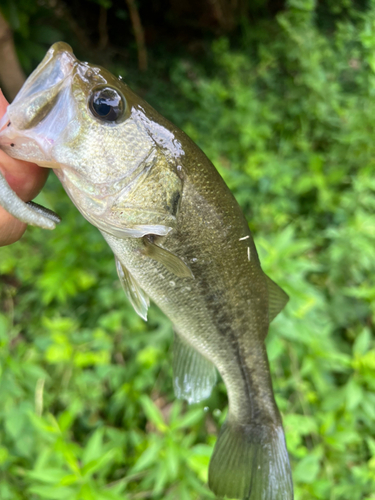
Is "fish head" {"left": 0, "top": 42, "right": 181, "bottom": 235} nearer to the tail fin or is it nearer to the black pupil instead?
the black pupil

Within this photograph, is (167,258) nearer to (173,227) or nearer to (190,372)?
(173,227)

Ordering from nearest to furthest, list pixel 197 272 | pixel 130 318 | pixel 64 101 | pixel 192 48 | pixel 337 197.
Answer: pixel 64 101 < pixel 197 272 < pixel 130 318 < pixel 337 197 < pixel 192 48

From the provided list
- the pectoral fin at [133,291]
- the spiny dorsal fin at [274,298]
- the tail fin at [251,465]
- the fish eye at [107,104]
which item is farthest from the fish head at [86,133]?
the tail fin at [251,465]

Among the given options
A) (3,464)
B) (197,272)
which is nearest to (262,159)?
(197,272)

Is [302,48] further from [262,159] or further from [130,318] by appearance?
[130,318]

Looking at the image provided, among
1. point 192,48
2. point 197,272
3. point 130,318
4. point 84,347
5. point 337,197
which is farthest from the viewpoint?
point 192,48

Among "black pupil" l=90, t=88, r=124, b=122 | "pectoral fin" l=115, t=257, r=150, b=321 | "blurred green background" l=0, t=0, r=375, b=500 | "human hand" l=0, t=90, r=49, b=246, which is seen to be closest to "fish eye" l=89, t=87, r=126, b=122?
"black pupil" l=90, t=88, r=124, b=122

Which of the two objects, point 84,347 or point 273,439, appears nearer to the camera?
point 273,439
